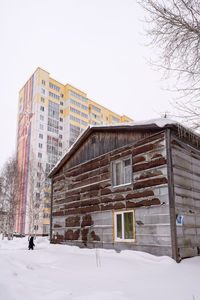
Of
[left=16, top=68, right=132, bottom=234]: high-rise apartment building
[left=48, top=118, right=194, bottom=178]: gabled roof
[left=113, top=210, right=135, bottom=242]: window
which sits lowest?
[left=113, top=210, right=135, bottom=242]: window

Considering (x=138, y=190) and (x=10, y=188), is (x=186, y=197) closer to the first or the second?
(x=138, y=190)

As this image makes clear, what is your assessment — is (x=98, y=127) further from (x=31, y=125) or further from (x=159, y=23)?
(x=31, y=125)

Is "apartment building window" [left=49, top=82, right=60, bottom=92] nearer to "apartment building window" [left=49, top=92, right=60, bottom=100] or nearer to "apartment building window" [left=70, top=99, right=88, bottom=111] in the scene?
"apartment building window" [left=49, top=92, right=60, bottom=100]

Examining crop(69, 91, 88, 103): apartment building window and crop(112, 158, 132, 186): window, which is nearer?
crop(112, 158, 132, 186): window

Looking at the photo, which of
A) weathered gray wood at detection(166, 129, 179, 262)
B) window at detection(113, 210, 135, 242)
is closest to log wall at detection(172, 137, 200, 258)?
weathered gray wood at detection(166, 129, 179, 262)

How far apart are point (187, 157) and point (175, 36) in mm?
6310

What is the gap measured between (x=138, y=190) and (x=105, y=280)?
5696mm

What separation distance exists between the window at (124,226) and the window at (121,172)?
1.57 meters

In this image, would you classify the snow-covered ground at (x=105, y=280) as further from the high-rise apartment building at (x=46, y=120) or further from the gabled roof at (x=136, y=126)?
the high-rise apartment building at (x=46, y=120)

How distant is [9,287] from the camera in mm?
5879

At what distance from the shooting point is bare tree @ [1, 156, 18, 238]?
31422mm

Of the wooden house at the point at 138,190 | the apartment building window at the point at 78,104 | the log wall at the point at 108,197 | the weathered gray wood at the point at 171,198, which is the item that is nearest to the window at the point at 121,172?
the wooden house at the point at 138,190

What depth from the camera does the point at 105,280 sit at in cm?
716

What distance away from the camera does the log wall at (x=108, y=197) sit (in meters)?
11.3
